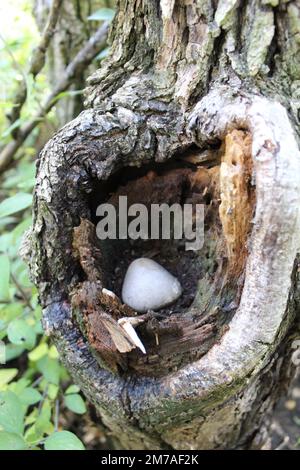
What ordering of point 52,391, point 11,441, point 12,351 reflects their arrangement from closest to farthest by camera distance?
point 11,441 → point 52,391 → point 12,351

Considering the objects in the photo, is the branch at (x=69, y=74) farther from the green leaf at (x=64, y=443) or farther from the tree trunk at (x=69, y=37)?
the green leaf at (x=64, y=443)

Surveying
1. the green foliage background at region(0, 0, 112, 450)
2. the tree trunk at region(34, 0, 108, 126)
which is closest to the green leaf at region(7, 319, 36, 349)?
the green foliage background at region(0, 0, 112, 450)

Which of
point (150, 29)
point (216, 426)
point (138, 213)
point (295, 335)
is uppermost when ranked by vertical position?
point (150, 29)

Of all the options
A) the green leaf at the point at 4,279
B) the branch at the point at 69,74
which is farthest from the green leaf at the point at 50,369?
the branch at the point at 69,74

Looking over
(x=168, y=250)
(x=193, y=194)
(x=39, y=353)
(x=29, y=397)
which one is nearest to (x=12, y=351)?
(x=39, y=353)

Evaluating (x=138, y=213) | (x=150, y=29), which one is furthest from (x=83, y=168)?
(x=150, y=29)

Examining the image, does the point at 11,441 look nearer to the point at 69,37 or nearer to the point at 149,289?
the point at 149,289
